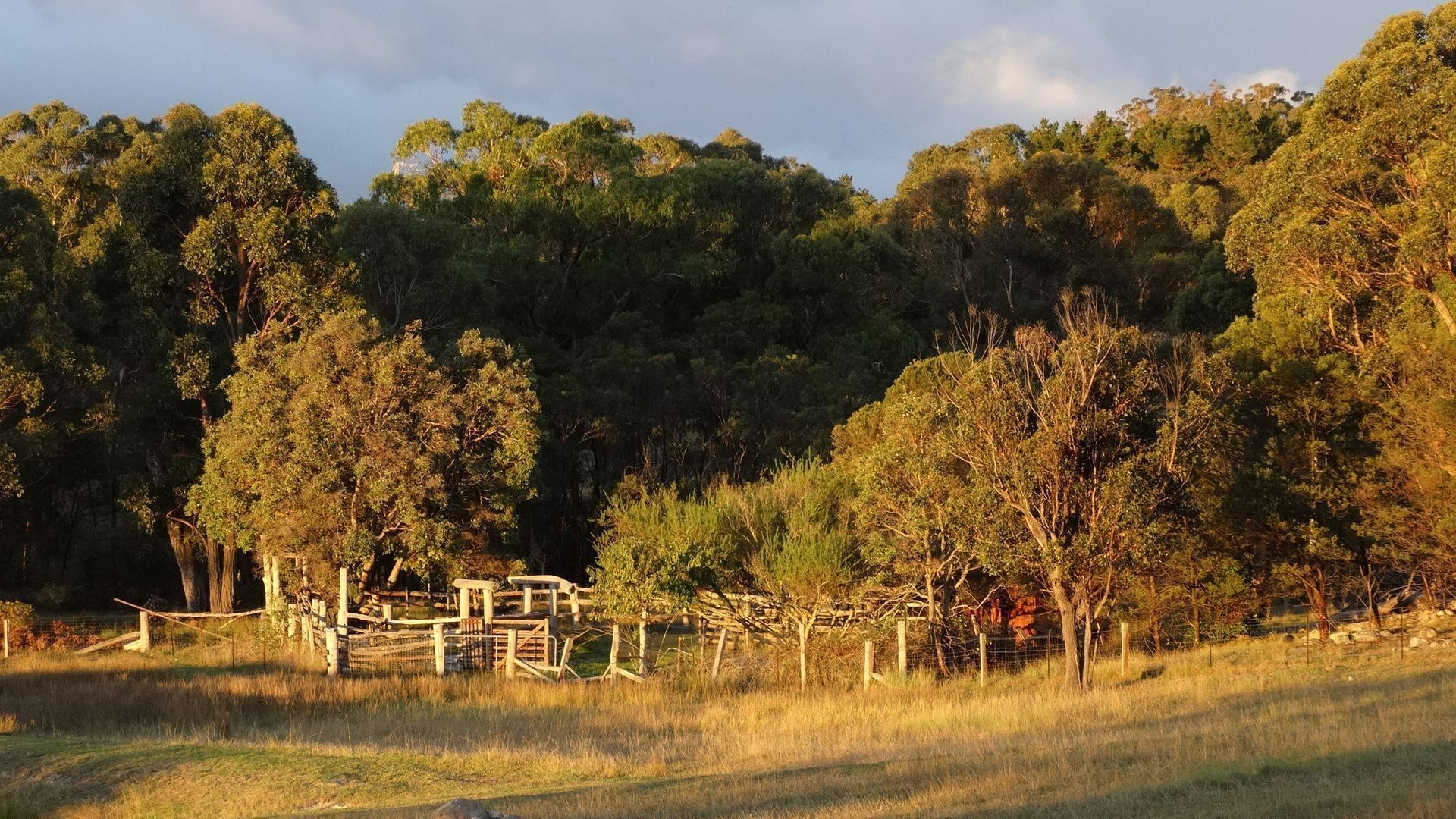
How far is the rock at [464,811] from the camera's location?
11078 millimetres

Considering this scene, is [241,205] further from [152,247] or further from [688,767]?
[688,767]

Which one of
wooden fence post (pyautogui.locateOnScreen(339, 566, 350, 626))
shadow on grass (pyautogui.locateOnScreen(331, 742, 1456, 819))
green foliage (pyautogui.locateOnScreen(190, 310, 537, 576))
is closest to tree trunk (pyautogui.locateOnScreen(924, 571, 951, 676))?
green foliage (pyautogui.locateOnScreen(190, 310, 537, 576))

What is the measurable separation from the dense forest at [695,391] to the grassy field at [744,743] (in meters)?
2.94

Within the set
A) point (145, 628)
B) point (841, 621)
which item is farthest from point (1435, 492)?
point (145, 628)

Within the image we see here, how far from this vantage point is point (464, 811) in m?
11.1

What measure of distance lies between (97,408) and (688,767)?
22.5 metres

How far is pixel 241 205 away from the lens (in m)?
33.8

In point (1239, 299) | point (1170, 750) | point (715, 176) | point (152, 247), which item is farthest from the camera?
point (715, 176)

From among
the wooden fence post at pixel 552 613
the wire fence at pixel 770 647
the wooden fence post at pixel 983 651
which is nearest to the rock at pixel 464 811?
the wire fence at pixel 770 647

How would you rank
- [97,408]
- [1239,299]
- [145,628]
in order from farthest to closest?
1. [1239,299]
2. [97,408]
3. [145,628]

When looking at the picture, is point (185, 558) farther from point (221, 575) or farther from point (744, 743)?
point (744, 743)

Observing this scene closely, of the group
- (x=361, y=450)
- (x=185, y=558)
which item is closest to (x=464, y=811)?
(x=361, y=450)

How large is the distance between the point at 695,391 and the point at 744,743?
88.0 ft

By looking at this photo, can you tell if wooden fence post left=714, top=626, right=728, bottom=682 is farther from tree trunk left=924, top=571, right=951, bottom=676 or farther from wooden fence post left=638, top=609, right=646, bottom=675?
tree trunk left=924, top=571, right=951, bottom=676
